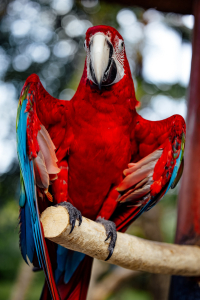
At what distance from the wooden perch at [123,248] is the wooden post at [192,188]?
0.13 meters

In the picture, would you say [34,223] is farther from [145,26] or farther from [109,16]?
[145,26]

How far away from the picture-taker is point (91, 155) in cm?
116

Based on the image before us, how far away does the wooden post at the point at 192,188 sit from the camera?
59.0 inches

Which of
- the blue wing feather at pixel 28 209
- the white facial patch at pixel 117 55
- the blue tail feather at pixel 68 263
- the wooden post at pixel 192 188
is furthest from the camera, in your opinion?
the wooden post at pixel 192 188

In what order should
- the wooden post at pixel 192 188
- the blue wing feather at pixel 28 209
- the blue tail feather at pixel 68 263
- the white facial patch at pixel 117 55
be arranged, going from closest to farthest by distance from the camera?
the blue wing feather at pixel 28 209 → the white facial patch at pixel 117 55 → the blue tail feather at pixel 68 263 → the wooden post at pixel 192 188

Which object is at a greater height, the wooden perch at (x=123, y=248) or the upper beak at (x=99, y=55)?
the upper beak at (x=99, y=55)

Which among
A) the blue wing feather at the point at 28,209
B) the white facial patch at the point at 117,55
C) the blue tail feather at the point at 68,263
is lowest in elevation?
the blue tail feather at the point at 68,263

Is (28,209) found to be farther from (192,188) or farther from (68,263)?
(192,188)

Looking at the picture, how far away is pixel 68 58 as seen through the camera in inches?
92.5

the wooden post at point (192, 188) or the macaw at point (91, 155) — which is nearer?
the macaw at point (91, 155)

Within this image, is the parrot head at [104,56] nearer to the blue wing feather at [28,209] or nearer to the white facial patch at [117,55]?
the white facial patch at [117,55]

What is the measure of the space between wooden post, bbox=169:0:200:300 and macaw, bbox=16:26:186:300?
401 mm

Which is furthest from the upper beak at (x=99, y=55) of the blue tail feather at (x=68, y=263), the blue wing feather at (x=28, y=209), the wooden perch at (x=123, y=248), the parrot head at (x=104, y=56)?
the blue tail feather at (x=68, y=263)

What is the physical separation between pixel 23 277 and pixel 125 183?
2.03m
